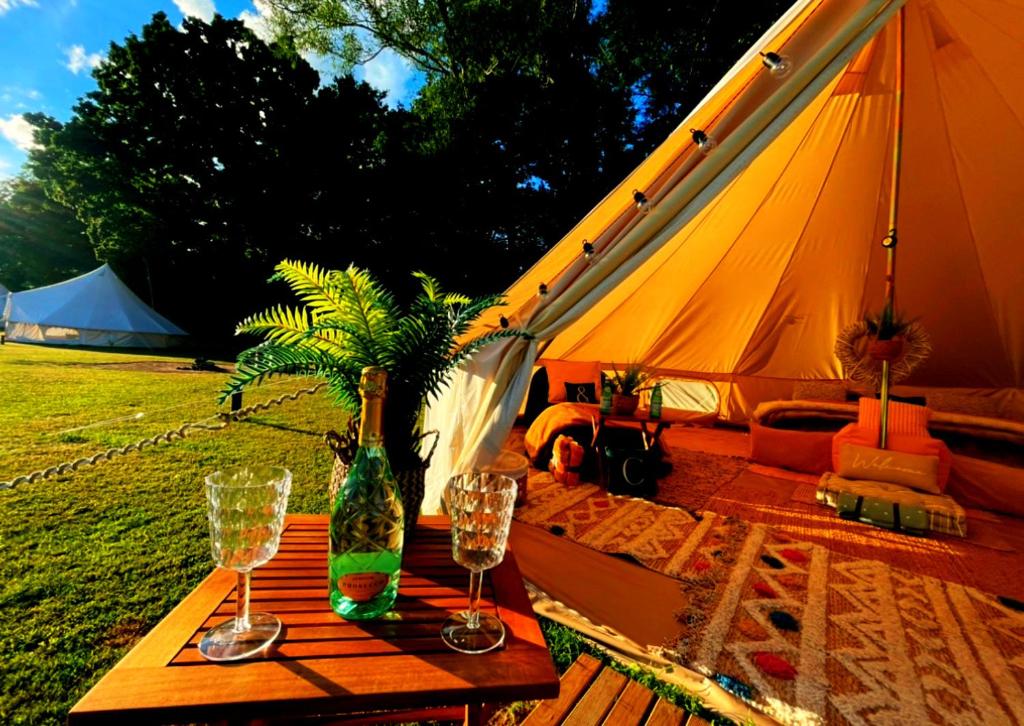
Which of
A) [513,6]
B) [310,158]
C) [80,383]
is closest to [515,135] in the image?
[513,6]

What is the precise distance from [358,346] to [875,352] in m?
3.60

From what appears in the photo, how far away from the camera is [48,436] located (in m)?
3.52

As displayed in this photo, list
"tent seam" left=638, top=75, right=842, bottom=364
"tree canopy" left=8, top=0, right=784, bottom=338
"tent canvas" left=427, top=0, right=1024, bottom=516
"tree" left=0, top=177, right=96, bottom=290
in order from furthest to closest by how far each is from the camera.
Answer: "tree" left=0, top=177, right=96, bottom=290
"tree canopy" left=8, top=0, right=784, bottom=338
"tent seam" left=638, top=75, right=842, bottom=364
"tent canvas" left=427, top=0, right=1024, bottom=516

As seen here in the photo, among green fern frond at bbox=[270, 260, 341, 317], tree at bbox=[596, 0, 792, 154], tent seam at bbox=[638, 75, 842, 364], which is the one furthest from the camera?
tree at bbox=[596, 0, 792, 154]

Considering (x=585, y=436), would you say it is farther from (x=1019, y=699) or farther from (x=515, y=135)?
(x=515, y=135)

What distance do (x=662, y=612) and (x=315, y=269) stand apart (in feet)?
6.18

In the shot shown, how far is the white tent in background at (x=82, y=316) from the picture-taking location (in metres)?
12.0

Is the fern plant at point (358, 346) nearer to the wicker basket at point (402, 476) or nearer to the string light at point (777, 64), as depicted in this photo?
the wicker basket at point (402, 476)

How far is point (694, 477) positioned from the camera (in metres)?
3.65

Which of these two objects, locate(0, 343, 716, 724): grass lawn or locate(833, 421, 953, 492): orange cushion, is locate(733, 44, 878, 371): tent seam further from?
locate(0, 343, 716, 724): grass lawn

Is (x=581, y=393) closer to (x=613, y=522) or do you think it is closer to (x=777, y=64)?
(x=613, y=522)

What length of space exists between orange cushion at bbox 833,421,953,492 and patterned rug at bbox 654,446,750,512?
2.60 ft

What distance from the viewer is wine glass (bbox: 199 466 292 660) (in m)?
0.72

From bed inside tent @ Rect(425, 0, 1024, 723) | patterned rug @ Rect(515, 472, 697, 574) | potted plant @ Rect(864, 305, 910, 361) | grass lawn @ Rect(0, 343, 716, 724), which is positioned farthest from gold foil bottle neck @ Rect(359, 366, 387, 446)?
potted plant @ Rect(864, 305, 910, 361)
